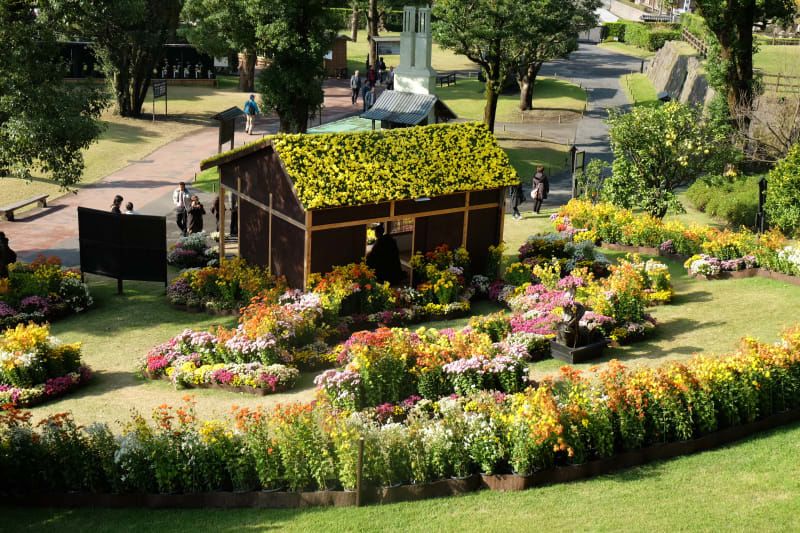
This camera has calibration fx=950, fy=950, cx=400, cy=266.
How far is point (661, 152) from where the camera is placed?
2814 cm

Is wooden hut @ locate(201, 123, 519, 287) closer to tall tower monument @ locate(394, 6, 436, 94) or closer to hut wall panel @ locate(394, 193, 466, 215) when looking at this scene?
hut wall panel @ locate(394, 193, 466, 215)

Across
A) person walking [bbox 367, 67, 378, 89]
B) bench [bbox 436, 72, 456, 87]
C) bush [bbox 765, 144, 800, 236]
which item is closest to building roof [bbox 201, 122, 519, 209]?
bush [bbox 765, 144, 800, 236]

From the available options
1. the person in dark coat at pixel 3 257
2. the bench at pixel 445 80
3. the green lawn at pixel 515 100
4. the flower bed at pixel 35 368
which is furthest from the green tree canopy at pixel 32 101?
the bench at pixel 445 80

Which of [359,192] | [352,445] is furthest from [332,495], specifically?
[359,192]

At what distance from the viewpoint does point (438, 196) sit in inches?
968

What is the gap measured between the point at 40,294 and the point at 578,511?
606 inches

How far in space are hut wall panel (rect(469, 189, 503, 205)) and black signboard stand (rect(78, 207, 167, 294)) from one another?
809cm

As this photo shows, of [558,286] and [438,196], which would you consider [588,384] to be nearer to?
[558,286]

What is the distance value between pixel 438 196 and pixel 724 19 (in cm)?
1732

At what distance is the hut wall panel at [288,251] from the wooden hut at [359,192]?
0.08ft

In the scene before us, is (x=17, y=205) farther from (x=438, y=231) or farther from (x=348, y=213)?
(x=438, y=231)

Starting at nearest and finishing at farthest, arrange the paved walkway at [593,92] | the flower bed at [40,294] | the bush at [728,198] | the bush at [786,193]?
the flower bed at [40,294], the bush at [786,193], the bush at [728,198], the paved walkway at [593,92]

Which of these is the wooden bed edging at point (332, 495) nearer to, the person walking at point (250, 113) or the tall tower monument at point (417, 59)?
the tall tower monument at point (417, 59)

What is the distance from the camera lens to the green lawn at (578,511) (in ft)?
41.1
